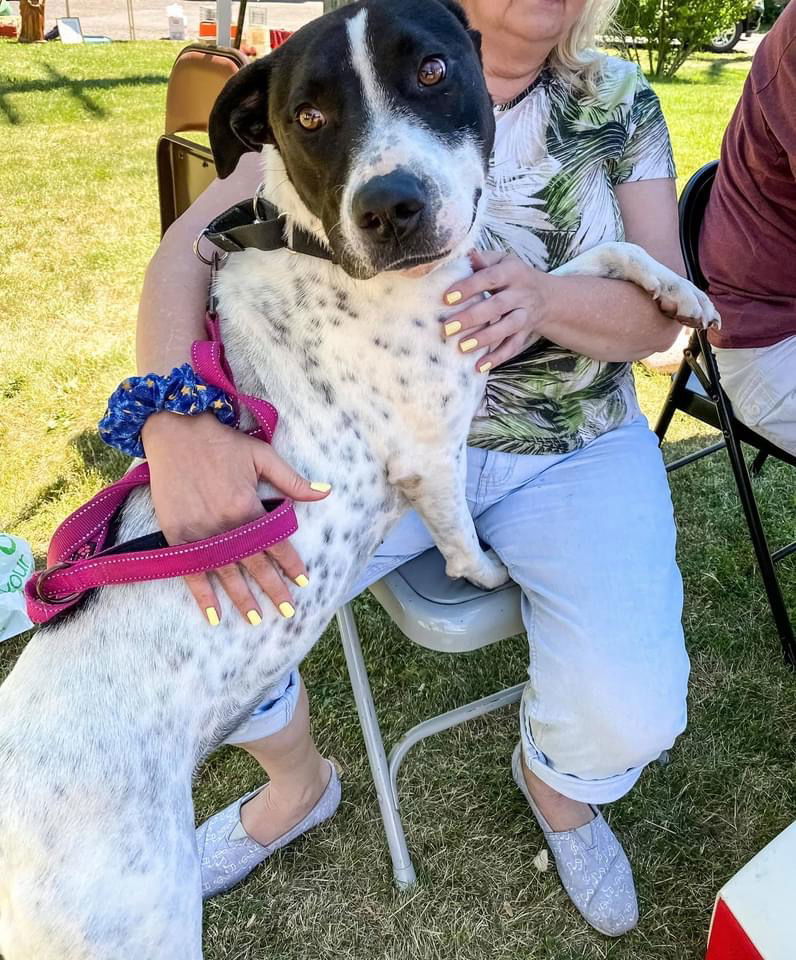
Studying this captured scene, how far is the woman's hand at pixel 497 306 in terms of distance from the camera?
5.66ft

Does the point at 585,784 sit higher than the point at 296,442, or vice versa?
A: the point at 296,442

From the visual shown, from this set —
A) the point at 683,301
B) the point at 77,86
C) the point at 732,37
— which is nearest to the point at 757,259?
the point at 683,301

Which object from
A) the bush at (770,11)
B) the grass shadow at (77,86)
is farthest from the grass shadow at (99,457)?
the bush at (770,11)

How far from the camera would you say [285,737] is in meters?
2.18

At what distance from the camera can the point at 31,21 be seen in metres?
16.4

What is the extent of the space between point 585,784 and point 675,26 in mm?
15107

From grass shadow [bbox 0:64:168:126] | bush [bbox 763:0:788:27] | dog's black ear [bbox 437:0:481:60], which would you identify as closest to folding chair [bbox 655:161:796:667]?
dog's black ear [bbox 437:0:481:60]

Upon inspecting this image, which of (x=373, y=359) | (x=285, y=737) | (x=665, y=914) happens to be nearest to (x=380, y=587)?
(x=285, y=737)

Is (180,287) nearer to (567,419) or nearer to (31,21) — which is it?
(567,419)

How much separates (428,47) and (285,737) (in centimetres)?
164

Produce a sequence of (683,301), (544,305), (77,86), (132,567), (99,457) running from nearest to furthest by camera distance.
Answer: (132,567), (544,305), (683,301), (99,457), (77,86)

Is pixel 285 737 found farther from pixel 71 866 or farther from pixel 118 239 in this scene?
pixel 118 239

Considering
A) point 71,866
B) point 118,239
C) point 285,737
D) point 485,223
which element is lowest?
point 118,239

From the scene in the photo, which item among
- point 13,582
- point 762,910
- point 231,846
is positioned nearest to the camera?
point 762,910
